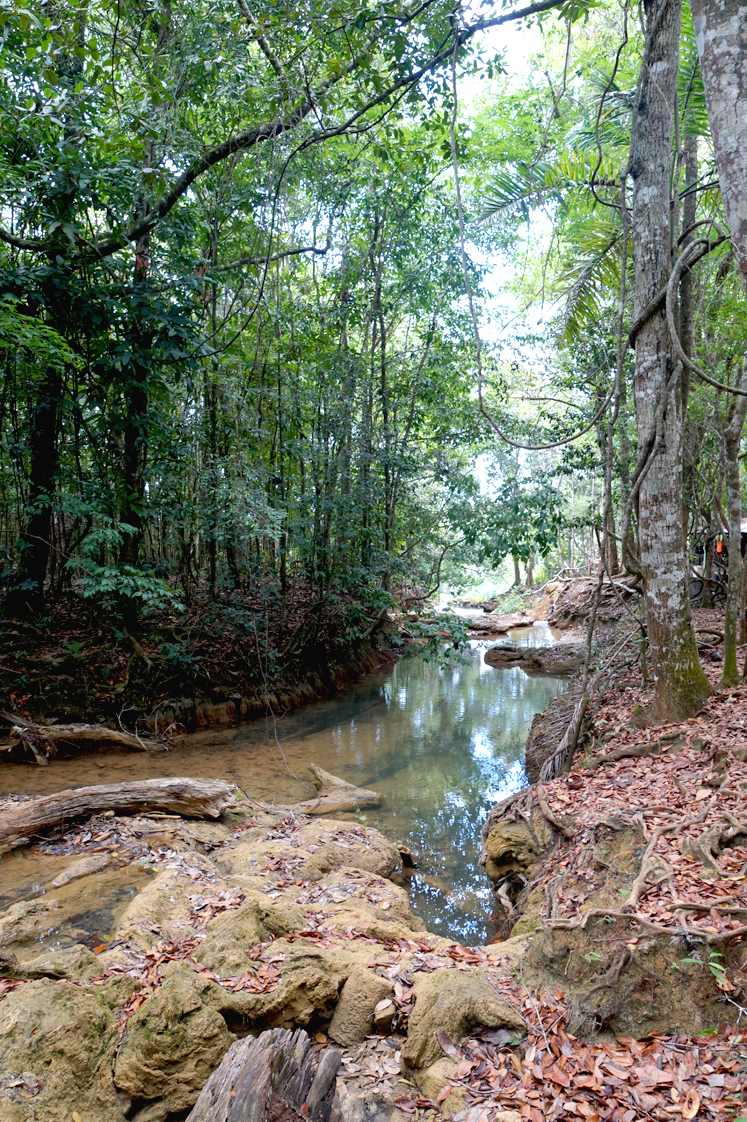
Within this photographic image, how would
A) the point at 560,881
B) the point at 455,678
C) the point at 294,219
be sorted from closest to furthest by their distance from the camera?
the point at 560,881, the point at 294,219, the point at 455,678

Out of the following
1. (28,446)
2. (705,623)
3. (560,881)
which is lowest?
(560,881)

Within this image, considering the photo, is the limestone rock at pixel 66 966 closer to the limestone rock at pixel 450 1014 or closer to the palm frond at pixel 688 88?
the limestone rock at pixel 450 1014

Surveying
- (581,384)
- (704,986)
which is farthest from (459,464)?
(704,986)

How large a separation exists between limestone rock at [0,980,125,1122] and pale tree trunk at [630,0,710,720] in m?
4.68

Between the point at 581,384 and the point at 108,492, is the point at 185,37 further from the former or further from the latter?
the point at 581,384

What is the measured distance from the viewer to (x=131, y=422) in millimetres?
8117

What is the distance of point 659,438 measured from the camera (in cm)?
486

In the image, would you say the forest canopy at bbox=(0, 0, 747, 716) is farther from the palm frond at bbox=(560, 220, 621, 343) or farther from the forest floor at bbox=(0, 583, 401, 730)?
the forest floor at bbox=(0, 583, 401, 730)

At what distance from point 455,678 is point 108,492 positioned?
9.40 meters

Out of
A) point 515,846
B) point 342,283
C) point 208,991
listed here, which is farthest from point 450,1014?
point 342,283

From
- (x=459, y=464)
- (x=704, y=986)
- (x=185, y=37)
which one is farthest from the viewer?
(x=459, y=464)

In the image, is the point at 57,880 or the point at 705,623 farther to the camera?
the point at 705,623

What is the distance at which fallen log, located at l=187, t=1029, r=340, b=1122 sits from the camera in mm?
1992

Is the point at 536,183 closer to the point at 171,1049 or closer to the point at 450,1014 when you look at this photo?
the point at 450,1014
